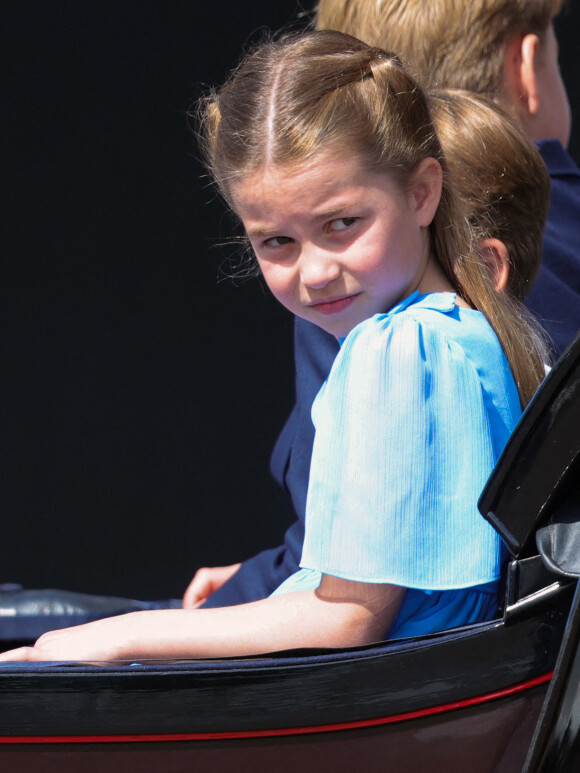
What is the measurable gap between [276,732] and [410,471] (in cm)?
27

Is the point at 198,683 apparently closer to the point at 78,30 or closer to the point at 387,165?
the point at 387,165

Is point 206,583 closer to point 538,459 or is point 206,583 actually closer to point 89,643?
point 89,643

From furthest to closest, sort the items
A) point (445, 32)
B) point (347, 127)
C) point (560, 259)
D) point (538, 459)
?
point (560, 259)
point (445, 32)
point (347, 127)
point (538, 459)

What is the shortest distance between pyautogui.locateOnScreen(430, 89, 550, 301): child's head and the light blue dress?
0.32 m

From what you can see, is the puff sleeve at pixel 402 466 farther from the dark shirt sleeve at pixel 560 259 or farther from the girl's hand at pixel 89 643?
the dark shirt sleeve at pixel 560 259

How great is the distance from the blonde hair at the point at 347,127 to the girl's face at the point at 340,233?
0.02 meters

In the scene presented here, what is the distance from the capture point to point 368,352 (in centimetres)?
103

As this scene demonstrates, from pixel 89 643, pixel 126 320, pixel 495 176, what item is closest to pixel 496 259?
pixel 495 176

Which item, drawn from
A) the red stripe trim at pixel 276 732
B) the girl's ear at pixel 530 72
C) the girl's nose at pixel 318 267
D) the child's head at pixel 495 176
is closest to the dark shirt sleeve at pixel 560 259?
the girl's ear at pixel 530 72

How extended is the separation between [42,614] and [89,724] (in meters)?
0.72

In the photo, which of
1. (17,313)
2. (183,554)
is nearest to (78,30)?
(17,313)

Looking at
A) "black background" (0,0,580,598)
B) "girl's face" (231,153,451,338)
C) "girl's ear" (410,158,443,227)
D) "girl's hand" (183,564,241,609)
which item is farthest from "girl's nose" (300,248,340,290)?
"black background" (0,0,580,598)

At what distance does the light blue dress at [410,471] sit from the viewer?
101 cm

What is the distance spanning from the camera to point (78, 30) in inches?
101
